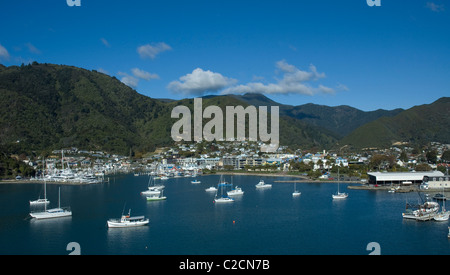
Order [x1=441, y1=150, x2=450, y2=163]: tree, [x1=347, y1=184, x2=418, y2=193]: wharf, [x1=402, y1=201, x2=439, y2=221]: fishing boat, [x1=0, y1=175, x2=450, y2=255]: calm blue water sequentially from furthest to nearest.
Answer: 1. [x1=441, y1=150, x2=450, y2=163]: tree
2. [x1=347, y1=184, x2=418, y2=193]: wharf
3. [x1=402, y1=201, x2=439, y2=221]: fishing boat
4. [x1=0, y1=175, x2=450, y2=255]: calm blue water

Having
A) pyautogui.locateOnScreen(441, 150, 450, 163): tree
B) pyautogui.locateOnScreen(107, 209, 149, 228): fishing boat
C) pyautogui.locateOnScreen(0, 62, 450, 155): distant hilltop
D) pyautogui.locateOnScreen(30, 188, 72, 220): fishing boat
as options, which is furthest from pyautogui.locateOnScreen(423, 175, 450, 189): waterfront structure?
pyautogui.locateOnScreen(0, 62, 450, 155): distant hilltop

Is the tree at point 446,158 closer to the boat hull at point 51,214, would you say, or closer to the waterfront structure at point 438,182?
the waterfront structure at point 438,182

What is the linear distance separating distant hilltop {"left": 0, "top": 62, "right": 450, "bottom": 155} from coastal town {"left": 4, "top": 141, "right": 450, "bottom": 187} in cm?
337

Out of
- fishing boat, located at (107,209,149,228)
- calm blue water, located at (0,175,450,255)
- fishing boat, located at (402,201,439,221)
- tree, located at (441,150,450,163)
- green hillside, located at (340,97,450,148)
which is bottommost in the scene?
calm blue water, located at (0,175,450,255)

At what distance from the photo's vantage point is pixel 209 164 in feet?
109

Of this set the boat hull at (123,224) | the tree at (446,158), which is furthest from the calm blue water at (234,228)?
the tree at (446,158)

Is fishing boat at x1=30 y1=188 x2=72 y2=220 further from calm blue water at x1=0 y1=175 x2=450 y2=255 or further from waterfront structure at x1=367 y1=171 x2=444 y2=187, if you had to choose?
waterfront structure at x1=367 y1=171 x2=444 y2=187

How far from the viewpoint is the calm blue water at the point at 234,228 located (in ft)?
27.3

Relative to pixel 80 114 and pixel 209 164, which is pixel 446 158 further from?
pixel 80 114

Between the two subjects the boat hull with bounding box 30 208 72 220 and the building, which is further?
the building

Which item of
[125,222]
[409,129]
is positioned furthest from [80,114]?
[409,129]

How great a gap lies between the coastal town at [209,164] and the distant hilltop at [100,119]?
11.0 ft

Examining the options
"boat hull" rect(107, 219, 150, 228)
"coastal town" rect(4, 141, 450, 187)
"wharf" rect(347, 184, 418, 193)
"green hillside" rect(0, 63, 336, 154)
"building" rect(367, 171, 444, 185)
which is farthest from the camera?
"green hillside" rect(0, 63, 336, 154)

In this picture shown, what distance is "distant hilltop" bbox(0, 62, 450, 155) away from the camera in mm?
38781
